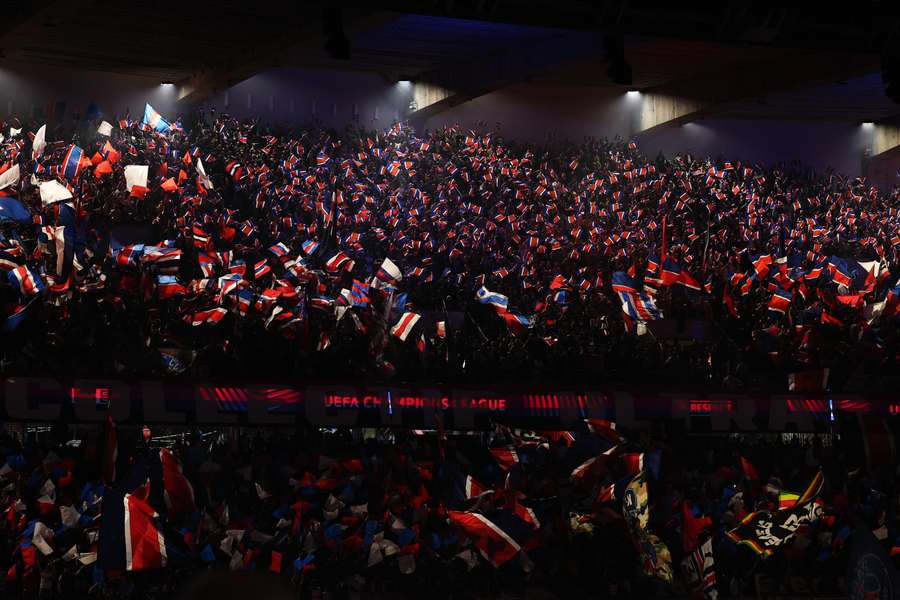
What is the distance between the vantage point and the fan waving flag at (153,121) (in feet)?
77.6

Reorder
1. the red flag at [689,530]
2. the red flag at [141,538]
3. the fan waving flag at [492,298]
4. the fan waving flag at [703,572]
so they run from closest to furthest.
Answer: the red flag at [141,538], the fan waving flag at [703,572], the red flag at [689,530], the fan waving flag at [492,298]

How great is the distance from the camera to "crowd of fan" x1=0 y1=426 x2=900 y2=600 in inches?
548

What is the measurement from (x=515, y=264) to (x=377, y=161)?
4.71m

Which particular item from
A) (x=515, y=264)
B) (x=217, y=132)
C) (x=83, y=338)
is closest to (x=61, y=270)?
(x=83, y=338)

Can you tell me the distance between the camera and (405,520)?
15.6 metres

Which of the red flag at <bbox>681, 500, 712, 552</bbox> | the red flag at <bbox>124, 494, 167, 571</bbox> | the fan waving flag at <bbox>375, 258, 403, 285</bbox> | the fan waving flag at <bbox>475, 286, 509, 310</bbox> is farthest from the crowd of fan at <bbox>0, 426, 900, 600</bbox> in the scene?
the fan waving flag at <bbox>475, 286, 509, 310</bbox>

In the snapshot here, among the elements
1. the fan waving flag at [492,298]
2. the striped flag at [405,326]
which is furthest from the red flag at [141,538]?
the fan waving flag at [492,298]

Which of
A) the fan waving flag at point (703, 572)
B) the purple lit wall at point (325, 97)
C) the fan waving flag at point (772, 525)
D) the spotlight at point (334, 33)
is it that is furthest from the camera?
the purple lit wall at point (325, 97)

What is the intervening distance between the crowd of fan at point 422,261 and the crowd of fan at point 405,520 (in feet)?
7.28

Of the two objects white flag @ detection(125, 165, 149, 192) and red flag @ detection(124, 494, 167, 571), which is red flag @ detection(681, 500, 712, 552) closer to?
red flag @ detection(124, 494, 167, 571)

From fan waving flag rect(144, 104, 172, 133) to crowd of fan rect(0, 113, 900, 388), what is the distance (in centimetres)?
8

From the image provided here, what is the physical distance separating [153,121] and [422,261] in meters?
6.46

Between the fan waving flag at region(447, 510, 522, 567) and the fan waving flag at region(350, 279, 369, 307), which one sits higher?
the fan waving flag at region(350, 279, 369, 307)

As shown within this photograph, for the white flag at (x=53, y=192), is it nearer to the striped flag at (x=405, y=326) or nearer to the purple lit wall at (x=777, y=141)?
the striped flag at (x=405, y=326)
